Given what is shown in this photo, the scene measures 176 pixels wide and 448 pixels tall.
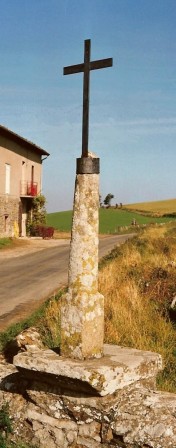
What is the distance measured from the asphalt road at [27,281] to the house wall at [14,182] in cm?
946

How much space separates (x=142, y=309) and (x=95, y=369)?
14.9ft

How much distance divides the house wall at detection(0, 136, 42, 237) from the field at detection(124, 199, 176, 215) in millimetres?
47495

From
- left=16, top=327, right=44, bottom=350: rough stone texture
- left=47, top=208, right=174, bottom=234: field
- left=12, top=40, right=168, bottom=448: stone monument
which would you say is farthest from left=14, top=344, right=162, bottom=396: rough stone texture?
left=47, top=208, right=174, bottom=234: field

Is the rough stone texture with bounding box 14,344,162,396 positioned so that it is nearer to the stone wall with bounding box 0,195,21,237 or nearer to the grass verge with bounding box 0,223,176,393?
the grass verge with bounding box 0,223,176,393

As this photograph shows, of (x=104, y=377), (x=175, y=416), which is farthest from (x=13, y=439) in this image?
(x=175, y=416)

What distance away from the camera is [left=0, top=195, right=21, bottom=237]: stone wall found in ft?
99.5

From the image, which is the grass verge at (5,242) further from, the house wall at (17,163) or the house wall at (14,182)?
the house wall at (17,163)

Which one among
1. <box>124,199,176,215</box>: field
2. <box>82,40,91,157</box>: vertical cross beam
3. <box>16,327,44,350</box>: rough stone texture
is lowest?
<box>16,327,44,350</box>: rough stone texture

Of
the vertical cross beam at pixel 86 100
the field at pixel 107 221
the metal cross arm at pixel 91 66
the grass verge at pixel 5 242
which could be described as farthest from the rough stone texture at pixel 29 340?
the field at pixel 107 221

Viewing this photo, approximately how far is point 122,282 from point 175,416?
6957 millimetres

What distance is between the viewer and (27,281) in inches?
558

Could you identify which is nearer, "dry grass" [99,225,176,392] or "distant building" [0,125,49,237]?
"dry grass" [99,225,176,392]

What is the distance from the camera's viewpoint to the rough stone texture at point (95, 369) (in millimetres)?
3129

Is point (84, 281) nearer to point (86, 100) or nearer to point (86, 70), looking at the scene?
point (86, 100)
